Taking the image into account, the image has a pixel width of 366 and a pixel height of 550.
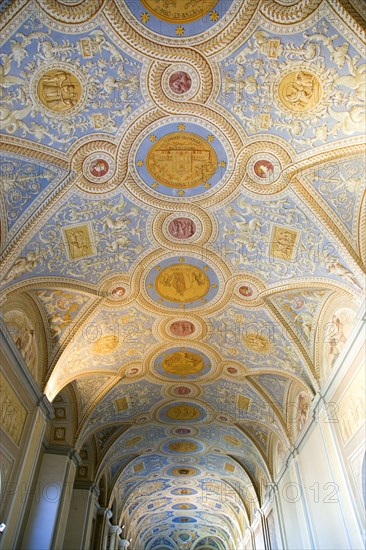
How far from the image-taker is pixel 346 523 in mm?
10859

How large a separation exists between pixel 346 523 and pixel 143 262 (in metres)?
8.51

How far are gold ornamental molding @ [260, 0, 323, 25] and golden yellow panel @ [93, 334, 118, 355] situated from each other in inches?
411

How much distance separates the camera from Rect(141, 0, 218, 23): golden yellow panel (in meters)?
7.92

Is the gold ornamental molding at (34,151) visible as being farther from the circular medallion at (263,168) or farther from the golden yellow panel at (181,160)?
the circular medallion at (263,168)

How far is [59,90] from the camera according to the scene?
8898 millimetres

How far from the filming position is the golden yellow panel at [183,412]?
796 inches

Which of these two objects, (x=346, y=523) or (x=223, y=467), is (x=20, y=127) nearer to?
(x=346, y=523)

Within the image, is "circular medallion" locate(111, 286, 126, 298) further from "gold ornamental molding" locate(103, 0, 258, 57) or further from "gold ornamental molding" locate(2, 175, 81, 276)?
"gold ornamental molding" locate(103, 0, 258, 57)

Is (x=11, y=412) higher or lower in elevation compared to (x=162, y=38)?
lower

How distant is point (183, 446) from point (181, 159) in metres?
18.1

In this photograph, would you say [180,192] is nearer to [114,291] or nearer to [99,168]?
[99,168]

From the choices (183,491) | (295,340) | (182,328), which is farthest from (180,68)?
(183,491)

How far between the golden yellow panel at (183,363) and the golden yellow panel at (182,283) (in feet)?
10.7

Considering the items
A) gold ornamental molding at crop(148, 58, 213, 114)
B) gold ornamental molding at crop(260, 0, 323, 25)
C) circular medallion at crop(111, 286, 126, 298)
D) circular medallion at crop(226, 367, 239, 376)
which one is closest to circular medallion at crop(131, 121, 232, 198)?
gold ornamental molding at crop(148, 58, 213, 114)
